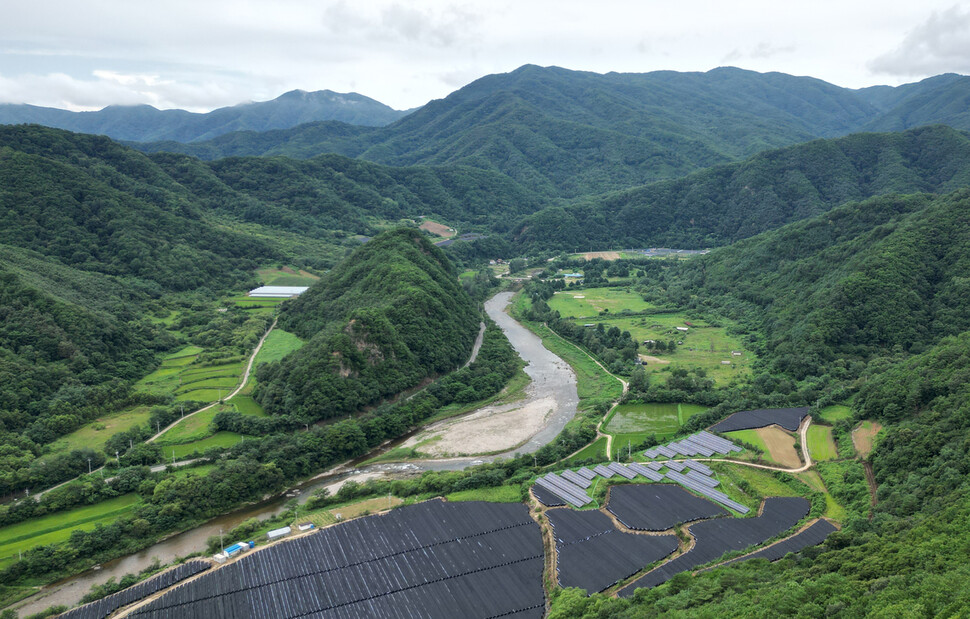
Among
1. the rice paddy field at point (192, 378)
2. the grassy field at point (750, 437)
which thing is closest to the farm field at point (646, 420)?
the grassy field at point (750, 437)

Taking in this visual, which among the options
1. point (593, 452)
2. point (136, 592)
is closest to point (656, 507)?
point (593, 452)

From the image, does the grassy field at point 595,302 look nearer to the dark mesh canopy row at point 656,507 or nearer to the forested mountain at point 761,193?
the forested mountain at point 761,193

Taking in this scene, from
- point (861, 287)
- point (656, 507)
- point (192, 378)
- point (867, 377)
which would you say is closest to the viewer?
point (656, 507)

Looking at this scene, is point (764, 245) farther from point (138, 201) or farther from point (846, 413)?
point (138, 201)

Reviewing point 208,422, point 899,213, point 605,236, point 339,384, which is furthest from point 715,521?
point 605,236

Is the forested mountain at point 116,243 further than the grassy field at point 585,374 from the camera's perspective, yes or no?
No

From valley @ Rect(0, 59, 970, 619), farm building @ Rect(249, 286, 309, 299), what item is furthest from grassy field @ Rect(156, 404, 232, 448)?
farm building @ Rect(249, 286, 309, 299)

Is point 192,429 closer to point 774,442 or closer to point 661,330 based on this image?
point 774,442
